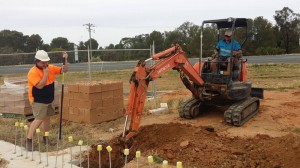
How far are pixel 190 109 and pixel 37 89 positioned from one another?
403cm

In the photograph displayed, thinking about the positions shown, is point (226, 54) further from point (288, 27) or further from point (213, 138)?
point (288, 27)

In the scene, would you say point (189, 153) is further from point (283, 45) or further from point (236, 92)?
point (283, 45)

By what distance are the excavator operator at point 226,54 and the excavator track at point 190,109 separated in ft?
3.54

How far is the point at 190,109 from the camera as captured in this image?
9484 mm

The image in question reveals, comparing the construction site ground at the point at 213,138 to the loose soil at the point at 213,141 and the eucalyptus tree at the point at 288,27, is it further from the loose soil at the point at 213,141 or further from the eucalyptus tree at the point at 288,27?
the eucalyptus tree at the point at 288,27

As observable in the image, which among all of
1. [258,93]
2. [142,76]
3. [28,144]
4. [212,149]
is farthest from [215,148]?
[258,93]

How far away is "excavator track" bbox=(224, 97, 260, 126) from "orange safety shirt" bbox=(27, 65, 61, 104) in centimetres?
414

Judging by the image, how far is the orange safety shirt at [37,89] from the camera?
721 cm

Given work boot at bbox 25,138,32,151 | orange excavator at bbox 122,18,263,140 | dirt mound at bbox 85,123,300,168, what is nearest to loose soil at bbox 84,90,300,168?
dirt mound at bbox 85,123,300,168

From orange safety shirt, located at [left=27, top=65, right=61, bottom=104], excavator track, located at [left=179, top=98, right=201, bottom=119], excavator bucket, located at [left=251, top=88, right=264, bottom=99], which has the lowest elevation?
excavator track, located at [left=179, top=98, right=201, bottom=119]

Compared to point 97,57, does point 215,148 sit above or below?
below

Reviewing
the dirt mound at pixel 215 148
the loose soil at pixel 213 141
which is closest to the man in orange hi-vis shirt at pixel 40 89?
the loose soil at pixel 213 141

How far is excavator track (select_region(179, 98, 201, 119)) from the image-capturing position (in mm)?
9484

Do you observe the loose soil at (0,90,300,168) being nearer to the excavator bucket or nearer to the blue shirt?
the excavator bucket
